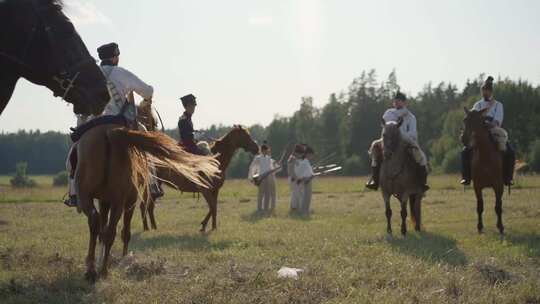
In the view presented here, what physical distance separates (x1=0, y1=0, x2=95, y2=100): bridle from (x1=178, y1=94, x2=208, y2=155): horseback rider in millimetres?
7563

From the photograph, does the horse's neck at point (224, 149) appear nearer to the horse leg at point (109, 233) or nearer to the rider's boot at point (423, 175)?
the rider's boot at point (423, 175)

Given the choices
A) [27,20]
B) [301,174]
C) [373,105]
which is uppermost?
[373,105]

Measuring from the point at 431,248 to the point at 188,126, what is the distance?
232 inches

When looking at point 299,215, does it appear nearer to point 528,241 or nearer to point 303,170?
point 303,170

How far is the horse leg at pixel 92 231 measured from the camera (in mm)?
6949

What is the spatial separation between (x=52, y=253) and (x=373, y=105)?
3277 inches

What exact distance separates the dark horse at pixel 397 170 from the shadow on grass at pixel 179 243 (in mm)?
3897

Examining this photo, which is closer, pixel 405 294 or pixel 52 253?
pixel 405 294

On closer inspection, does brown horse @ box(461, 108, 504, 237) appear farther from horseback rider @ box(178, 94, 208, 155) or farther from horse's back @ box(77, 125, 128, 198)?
horse's back @ box(77, 125, 128, 198)

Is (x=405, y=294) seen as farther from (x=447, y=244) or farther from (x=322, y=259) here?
(x=447, y=244)

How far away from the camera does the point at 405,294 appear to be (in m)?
6.11

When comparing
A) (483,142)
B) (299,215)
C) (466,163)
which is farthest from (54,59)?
(299,215)

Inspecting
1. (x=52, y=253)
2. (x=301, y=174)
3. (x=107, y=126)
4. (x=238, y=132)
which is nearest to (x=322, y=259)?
(x=107, y=126)

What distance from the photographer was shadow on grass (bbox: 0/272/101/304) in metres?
5.98
